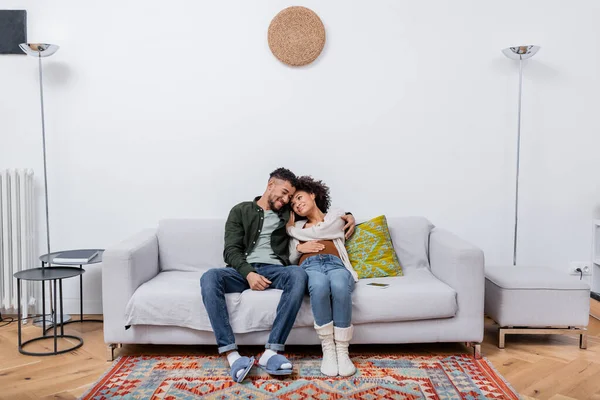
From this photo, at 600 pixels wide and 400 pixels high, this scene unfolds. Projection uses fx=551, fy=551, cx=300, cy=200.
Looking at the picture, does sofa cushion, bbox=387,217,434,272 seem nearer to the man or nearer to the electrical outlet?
the man

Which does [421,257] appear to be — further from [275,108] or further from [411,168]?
[275,108]

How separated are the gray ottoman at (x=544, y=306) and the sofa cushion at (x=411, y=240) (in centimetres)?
49

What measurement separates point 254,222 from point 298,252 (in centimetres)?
29

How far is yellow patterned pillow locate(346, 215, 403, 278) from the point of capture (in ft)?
9.86

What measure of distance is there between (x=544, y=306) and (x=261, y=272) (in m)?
1.46

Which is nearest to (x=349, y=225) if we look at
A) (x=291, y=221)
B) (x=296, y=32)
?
(x=291, y=221)

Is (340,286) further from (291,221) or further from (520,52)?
(520,52)

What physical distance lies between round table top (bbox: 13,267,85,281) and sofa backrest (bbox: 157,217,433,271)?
1.63 ft

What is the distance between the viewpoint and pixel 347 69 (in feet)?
11.4

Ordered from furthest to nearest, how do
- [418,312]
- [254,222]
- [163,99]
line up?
[163,99] → [254,222] → [418,312]

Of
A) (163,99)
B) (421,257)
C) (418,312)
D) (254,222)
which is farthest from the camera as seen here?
(163,99)

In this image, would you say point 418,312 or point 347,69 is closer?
point 418,312

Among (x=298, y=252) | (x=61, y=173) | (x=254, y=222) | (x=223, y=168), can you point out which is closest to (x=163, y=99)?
(x=223, y=168)

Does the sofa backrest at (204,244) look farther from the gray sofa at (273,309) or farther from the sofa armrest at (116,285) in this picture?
the sofa armrest at (116,285)
